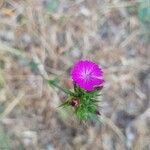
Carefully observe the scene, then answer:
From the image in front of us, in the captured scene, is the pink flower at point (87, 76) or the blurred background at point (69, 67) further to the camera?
the blurred background at point (69, 67)

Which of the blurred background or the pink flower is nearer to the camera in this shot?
the pink flower

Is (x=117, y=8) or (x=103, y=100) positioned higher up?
(x=117, y=8)

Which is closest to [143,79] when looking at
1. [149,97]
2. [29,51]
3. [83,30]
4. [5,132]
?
[149,97]

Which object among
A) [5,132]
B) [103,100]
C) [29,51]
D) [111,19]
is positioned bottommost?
[5,132]

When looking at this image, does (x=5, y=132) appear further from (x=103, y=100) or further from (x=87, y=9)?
(x=87, y=9)

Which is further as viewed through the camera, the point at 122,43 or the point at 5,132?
the point at 122,43
